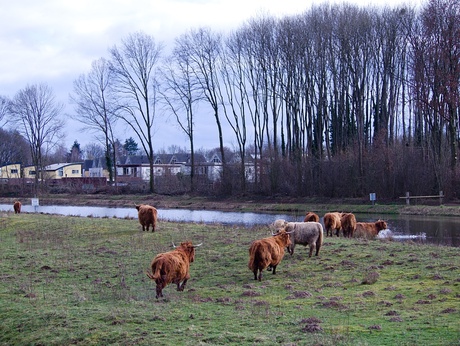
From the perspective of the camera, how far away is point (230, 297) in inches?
494

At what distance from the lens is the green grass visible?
8961mm

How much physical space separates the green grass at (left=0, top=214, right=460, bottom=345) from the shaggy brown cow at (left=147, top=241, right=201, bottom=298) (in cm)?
31

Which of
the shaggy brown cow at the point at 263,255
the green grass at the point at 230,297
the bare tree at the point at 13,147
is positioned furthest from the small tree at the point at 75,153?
the shaggy brown cow at the point at 263,255

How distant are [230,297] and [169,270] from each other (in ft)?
4.78

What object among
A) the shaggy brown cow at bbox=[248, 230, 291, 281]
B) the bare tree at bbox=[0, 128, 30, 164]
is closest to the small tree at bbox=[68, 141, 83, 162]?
the bare tree at bbox=[0, 128, 30, 164]

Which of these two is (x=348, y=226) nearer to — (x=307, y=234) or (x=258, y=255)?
(x=307, y=234)

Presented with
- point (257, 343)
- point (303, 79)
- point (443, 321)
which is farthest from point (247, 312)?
point (303, 79)

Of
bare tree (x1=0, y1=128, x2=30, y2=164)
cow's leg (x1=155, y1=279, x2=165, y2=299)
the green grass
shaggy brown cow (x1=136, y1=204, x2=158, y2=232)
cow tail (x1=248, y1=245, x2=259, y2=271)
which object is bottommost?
the green grass

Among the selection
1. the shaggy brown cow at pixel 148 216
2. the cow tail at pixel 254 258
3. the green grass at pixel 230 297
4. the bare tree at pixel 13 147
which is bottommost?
the green grass at pixel 230 297

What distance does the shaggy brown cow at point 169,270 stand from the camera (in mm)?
12461

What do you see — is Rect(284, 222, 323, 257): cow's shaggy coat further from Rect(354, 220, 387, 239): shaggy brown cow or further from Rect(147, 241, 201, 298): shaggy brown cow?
Rect(354, 220, 387, 239): shaggy brown cow

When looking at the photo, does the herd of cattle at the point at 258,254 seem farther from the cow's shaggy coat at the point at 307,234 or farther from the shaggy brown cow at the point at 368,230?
the shaggy brown cow at the point at 368,230

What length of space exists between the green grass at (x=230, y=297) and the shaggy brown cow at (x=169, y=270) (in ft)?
1.03

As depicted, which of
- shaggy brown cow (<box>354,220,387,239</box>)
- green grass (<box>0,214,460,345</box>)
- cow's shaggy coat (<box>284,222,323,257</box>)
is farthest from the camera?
shaggy brown cow (<box>354,220,387,239</box>)
